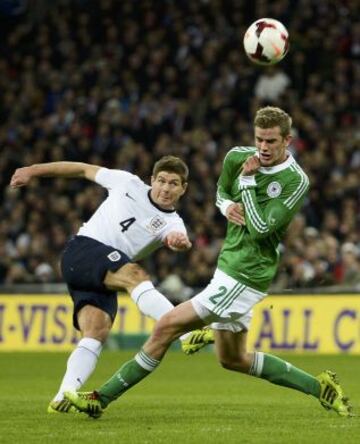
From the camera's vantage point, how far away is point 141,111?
22531 millimetres

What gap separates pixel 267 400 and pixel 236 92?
38.8ft

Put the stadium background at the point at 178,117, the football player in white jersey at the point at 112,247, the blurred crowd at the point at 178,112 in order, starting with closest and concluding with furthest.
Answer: the football player in white jersey at the point at 112,247 → the stadium background at the point at 178,117 → the blurred crowd at the point at 178,112

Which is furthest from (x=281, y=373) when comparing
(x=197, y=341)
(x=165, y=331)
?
(x=165, y=331)

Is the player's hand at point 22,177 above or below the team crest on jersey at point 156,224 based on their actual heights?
above

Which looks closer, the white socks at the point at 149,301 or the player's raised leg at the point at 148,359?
the player's raised leg at the point at 148,359

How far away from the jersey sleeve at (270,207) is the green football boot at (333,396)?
1.13 m

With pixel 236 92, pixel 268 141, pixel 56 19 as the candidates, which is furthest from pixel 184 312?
pixel 56 19

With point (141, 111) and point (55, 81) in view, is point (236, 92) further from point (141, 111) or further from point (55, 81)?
point (55, 81)

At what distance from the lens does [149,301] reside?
29.3 ft

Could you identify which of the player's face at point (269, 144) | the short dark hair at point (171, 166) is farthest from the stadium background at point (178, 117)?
the player's face at point (269, 144)

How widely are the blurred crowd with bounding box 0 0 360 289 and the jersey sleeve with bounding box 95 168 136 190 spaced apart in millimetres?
9007

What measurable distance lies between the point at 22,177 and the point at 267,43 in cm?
274

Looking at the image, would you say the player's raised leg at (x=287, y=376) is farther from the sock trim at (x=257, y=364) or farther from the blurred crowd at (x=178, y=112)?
the blurred crowd at (x=178, y=112)

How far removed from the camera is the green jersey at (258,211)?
344 inches
